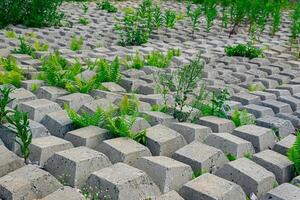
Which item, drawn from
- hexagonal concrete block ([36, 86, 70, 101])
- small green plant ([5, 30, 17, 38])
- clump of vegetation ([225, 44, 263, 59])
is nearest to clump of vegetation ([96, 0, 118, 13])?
small green plant ([5, 30, 17, 38])

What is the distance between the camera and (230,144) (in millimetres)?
3609

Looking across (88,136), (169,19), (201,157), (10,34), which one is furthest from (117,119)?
(169,19)

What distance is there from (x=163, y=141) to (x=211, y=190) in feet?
2.30

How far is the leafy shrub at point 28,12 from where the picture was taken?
8320 millimetres

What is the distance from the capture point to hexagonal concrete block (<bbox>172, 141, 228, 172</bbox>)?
3299 millimetres

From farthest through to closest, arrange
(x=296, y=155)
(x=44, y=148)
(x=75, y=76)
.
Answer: (x=75, y=76) → (x=296, y=155) → (x=44, y=148)

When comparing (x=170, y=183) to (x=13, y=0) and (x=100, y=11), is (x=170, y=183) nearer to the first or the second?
(x=13, y=0)

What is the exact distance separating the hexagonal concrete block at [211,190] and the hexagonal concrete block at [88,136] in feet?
2.63

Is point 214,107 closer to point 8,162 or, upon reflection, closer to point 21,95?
point 21,95

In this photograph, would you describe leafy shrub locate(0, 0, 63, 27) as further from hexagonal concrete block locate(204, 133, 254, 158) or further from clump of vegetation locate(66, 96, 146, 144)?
hexagonal concrete block locate(204, 133, 254, 158)

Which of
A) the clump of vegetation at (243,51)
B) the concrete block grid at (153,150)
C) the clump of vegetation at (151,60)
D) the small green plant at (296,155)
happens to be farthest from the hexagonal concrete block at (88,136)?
the clump of vegetation at (243,51)

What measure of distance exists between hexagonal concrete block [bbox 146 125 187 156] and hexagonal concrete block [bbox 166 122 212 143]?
94mm

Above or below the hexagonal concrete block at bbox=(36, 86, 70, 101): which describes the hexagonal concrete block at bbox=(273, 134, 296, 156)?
below

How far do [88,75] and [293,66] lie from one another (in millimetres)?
2925
